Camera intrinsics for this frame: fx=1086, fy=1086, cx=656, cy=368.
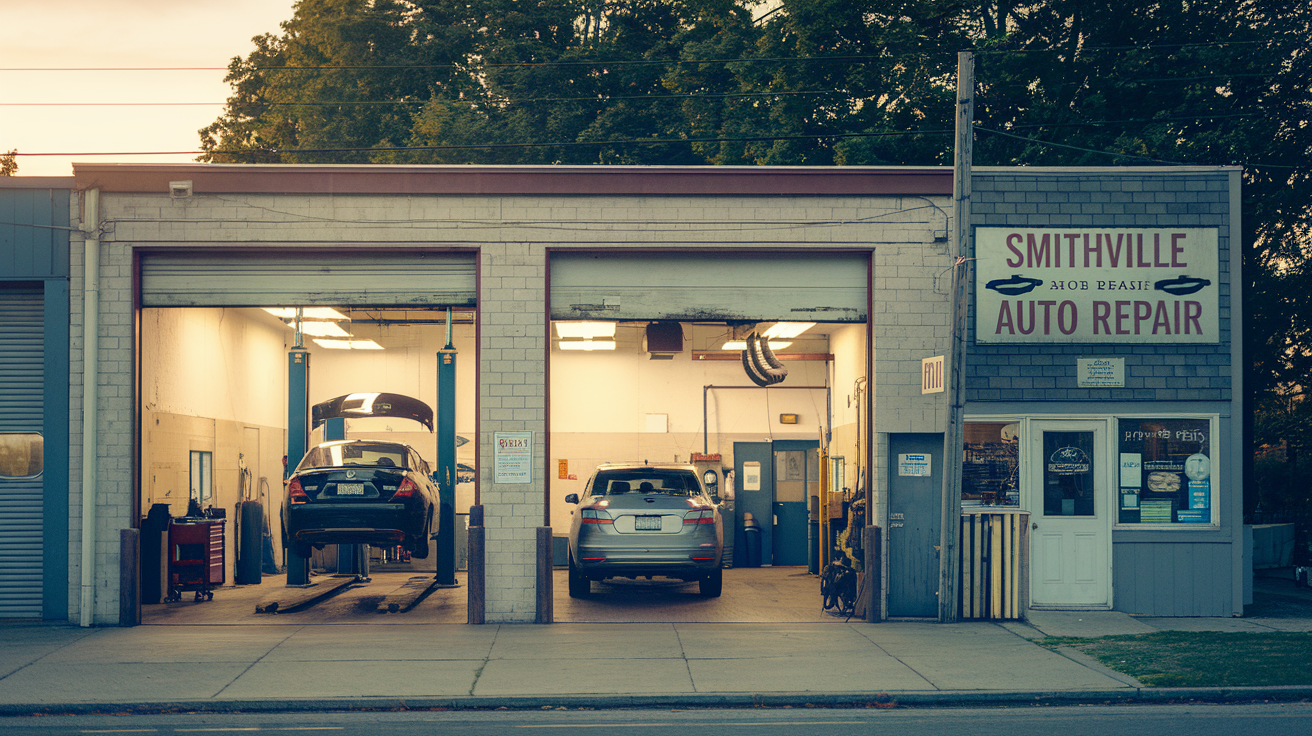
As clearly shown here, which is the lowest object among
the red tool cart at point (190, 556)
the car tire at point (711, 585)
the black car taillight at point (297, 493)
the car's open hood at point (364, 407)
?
the car tire at point (711, 585)

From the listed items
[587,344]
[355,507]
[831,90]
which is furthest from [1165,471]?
[831,90]

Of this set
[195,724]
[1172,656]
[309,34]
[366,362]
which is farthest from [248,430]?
[309,34]

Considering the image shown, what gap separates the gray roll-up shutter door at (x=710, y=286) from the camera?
42.7 feet

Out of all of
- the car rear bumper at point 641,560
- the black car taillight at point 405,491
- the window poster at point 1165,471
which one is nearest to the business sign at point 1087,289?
the window poster at point 1165,471

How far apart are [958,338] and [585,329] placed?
7654mm

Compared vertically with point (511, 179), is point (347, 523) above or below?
below

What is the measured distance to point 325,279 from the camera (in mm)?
12859

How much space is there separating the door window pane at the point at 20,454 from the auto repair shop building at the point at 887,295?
1.16 metres

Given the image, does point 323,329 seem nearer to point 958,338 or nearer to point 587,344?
point 587,344

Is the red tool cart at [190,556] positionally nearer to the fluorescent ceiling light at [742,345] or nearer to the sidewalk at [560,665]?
the sidewalk at [560,665]

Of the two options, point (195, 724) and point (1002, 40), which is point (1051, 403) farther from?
point (1002, 40)

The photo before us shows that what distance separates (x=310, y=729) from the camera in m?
7.73

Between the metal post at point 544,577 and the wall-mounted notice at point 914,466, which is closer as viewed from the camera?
the metal post at point 544,577

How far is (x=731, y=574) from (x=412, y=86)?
20.1 m
